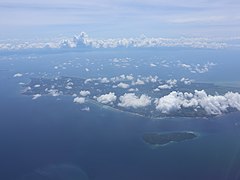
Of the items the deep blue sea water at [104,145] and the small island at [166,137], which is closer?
the deep blue sea water at [104,145]

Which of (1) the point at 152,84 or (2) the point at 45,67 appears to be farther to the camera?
(2) the point at 45,67

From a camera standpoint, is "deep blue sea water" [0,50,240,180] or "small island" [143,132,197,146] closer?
"deep blue sea water" [0,50,240,180]

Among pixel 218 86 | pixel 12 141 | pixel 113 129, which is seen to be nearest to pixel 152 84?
pixel 218 86

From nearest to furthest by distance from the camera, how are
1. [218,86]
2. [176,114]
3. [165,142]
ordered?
[165,142] → [176,114] → [218,86]

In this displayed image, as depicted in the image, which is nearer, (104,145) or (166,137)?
(104,145)

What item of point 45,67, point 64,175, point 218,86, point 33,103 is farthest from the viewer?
point 45,67

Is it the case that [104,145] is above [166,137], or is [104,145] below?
below

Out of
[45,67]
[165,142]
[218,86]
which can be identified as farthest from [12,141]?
[45,67]

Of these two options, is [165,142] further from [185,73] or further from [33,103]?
[185,73]
